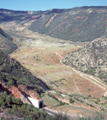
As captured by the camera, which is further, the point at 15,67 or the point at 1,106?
the point at 15,67

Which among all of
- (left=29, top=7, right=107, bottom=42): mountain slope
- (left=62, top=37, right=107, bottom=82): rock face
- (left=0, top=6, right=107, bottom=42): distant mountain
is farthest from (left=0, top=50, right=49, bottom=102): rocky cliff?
(left=29, top=7, right=107, bottom=42): mountain slope

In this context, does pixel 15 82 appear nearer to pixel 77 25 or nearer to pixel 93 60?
pixel 93 60

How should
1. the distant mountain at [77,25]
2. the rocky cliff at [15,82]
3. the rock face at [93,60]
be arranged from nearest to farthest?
the rocky cliff at [15,82], the rock face at [93,60], the distant mountain at [77,25]

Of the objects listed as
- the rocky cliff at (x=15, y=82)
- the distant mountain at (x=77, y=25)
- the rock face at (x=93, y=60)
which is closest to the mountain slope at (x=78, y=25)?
the distant mountain at (x=77, y=25)

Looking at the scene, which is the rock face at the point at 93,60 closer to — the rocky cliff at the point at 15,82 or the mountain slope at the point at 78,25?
the rocky cliff at the point at 15,82

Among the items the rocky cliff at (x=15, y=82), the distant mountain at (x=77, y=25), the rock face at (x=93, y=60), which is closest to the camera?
the rocky cliff at (x=15, y=82)

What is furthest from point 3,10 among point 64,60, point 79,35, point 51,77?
point 51,77

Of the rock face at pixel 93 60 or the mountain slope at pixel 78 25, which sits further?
the mountain slope at pixel 78 25

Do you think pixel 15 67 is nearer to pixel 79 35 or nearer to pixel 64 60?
pixel 64 60

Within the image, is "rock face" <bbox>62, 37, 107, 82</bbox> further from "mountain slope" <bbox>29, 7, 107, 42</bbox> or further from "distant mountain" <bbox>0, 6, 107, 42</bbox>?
"mountain slope" <bbox>29, 7, 107, 42</bbox>
